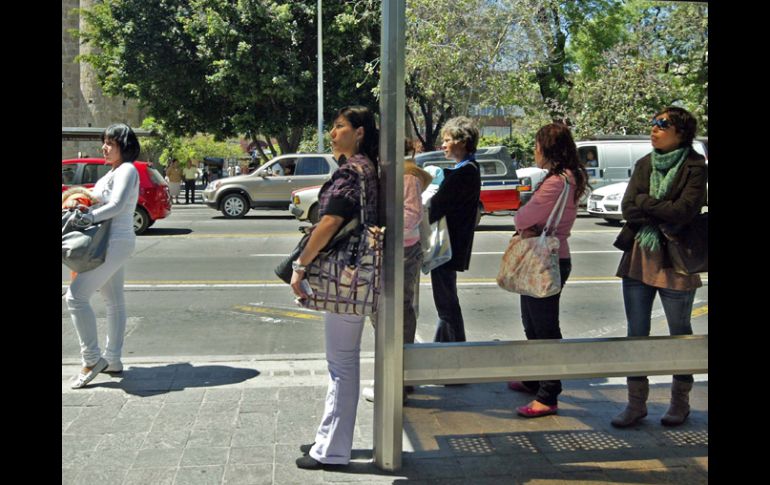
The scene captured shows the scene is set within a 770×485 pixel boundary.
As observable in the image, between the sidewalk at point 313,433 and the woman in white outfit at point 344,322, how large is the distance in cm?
13

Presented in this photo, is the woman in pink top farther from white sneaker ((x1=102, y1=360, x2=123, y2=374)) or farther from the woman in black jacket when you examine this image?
white sneaker ((x1=102, y1=360, x2=123, y2=374))

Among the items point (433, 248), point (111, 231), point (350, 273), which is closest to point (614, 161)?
point (433, 248)

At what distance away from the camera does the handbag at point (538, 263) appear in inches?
173

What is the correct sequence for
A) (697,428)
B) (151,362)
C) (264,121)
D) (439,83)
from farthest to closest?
(264,121), (439,83), (151,362), (697,428)

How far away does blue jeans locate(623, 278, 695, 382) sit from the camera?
14.1 ft

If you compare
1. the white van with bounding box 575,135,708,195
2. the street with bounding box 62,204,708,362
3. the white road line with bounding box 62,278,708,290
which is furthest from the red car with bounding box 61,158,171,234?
the white van with bounding box 575,135,708,195

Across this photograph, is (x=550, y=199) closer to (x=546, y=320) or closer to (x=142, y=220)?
(x=546, y=320)

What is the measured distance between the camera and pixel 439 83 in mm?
14367

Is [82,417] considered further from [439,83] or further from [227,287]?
[439,83]

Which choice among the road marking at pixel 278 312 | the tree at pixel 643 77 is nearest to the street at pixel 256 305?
the road marking at pixel 278 312

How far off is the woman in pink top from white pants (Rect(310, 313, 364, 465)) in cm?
127
